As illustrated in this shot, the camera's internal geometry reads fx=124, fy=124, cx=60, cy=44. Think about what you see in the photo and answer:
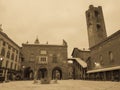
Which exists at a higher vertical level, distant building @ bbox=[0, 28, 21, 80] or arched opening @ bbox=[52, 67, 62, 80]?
distant building @ bbox=[0, 28, 21, 80]

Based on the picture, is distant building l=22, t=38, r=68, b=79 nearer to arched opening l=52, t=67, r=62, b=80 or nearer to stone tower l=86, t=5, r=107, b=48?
arched opening l=52, t=67, r=62, b=80

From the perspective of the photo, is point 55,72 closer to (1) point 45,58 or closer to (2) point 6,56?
(1) point 45,58

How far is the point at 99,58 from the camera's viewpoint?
31500mm

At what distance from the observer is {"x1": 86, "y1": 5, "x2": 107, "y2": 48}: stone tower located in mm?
49594

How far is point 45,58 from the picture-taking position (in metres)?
44.3

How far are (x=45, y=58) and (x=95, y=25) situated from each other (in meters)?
24.3

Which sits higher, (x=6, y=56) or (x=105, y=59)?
(x=6, y=56)

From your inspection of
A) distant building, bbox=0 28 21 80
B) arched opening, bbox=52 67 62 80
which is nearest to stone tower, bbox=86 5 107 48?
arched opening, bbox=52 67 62 80

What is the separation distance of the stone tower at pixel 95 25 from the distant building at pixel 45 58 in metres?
12.6

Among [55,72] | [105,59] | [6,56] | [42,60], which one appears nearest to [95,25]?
[105,59]

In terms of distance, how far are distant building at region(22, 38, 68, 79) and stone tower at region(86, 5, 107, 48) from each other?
1256 cm

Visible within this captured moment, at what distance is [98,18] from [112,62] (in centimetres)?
3169

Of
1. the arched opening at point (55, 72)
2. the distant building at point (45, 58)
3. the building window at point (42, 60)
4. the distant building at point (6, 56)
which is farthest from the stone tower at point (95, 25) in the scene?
the distant building at point (6, 56)

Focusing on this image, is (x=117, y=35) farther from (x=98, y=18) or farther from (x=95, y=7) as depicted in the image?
(x=95, y=7)
